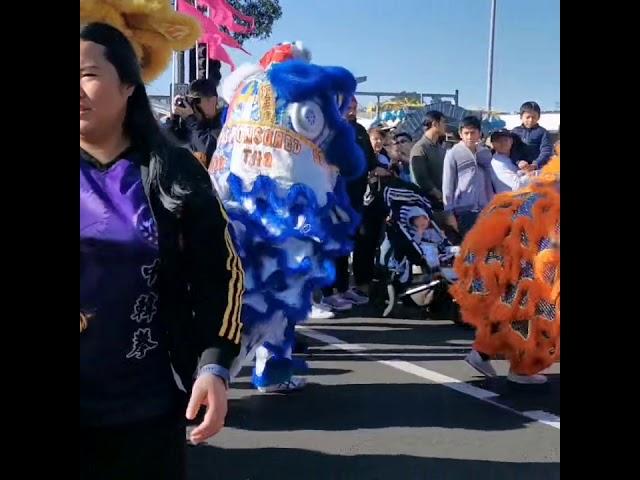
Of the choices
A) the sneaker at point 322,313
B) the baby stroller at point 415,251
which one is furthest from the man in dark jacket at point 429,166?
the sneaker at point 322,313

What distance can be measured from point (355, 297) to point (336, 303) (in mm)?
398

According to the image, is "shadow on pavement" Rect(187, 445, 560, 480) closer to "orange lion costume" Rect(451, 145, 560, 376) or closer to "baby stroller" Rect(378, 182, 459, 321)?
"orange lion costume" Rect(451, 145, 560, 376)

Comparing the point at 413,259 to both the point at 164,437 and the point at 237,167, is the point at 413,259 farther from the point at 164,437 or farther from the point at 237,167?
the point at 164,437

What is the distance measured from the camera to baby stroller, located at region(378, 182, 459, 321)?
6.66m

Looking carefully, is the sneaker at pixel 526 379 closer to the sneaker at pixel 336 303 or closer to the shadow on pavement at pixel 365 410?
the shadow on pavement at pixel 365 410

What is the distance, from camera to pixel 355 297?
25.0 feet

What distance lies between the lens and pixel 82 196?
1.74 meters

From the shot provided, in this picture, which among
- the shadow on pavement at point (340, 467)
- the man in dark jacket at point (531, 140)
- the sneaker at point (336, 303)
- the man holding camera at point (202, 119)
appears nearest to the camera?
the shadow on pavement at point (340, 467)

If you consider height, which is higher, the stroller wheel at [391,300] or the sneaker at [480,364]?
the stroller wheel at [391,300]

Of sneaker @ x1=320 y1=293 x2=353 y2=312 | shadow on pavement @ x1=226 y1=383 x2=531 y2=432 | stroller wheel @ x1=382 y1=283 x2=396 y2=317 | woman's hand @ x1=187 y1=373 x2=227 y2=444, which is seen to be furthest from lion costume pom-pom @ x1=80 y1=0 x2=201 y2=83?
sneaker @ x1=320 y1=293 x2=353 y2=312

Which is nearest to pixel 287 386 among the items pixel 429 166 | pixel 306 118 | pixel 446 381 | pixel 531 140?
pixel 446 381

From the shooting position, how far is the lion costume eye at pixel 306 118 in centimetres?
410

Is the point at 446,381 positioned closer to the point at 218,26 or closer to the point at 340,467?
the point at 340,467
